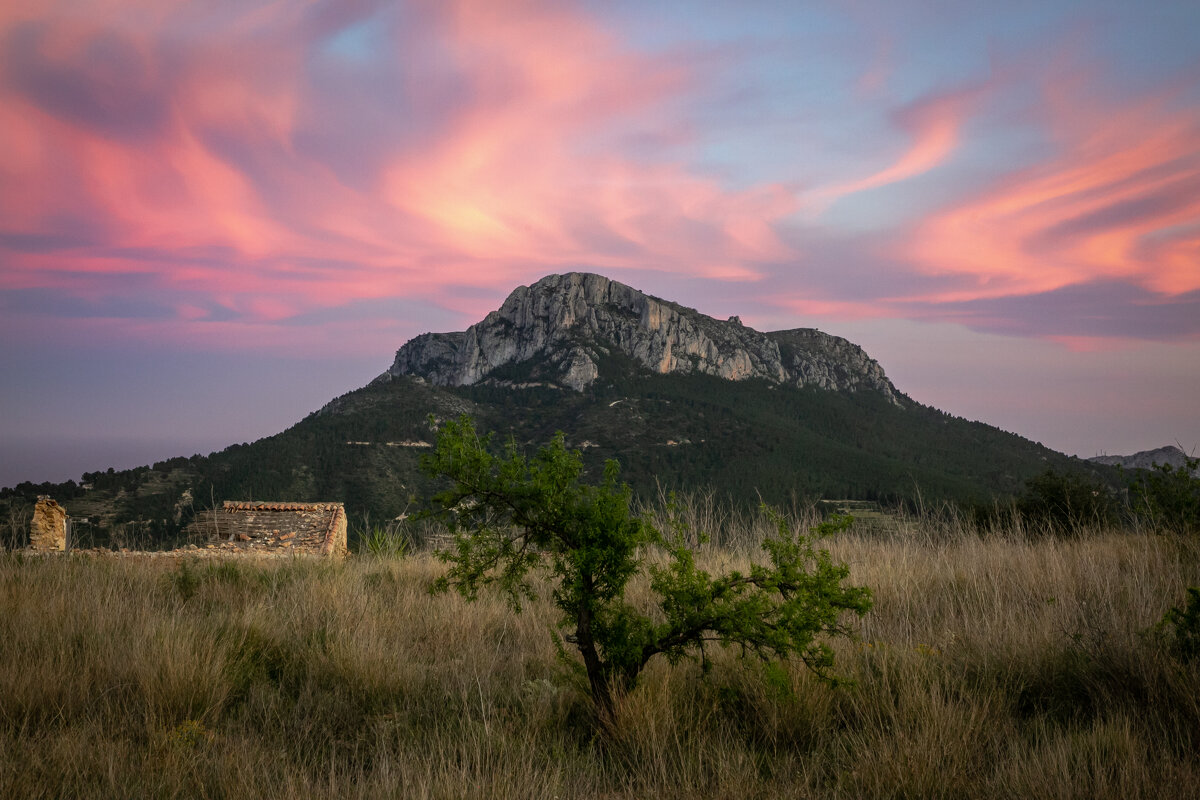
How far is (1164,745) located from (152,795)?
4044mm

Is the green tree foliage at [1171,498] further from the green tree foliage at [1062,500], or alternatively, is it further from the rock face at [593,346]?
the rock face at [593,346]

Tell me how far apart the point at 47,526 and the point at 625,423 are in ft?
305

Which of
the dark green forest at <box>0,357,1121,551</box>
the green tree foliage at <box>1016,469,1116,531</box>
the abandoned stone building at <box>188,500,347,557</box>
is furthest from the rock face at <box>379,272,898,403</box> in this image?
the green tree foliage at <box>1016,469,1116,531</box>

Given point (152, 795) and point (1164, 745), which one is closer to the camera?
point (152, 795)

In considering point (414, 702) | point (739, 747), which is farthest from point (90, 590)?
point (739, 747)

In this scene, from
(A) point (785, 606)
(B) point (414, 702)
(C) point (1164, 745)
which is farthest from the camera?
(B) point (414, 702)

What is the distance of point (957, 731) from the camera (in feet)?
9.02

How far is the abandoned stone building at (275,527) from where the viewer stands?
13.0 meters

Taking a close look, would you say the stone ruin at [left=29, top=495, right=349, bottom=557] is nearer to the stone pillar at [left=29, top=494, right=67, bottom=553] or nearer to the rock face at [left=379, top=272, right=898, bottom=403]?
the stone pillar at [left=29, top=494, right=67, bottom=553]

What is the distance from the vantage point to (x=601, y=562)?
9.76 feet

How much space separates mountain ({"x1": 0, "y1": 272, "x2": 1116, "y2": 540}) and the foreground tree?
11.6 meters

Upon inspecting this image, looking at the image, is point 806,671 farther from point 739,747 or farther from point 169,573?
point 169,573

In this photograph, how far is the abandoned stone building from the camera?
42.5ft

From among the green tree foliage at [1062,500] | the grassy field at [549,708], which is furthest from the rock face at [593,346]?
the grassy field at [549,708]
